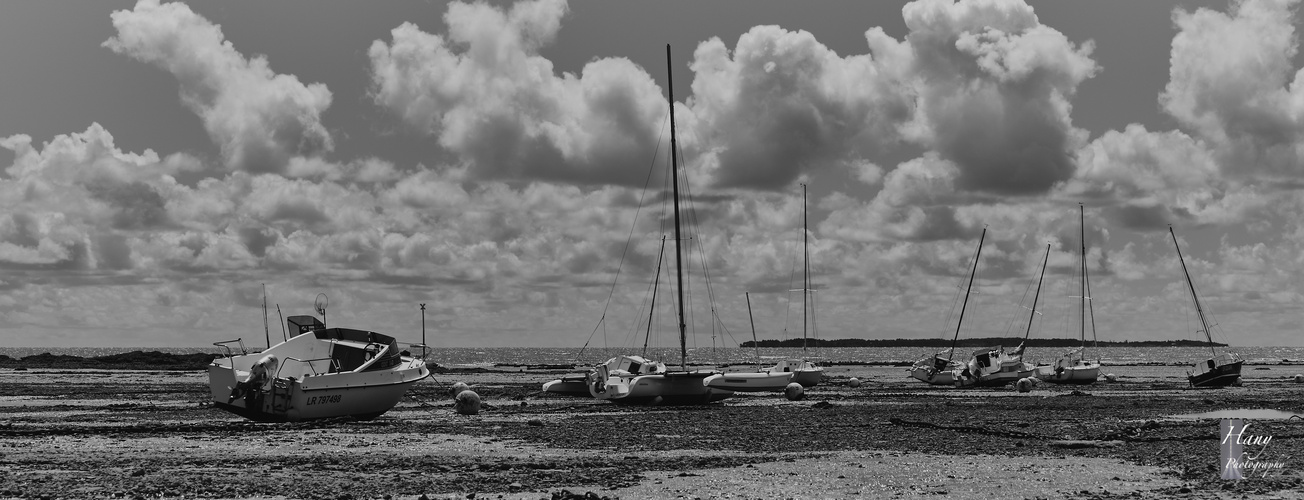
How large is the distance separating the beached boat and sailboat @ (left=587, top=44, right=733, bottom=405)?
35.6ft

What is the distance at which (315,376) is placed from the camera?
31750 mm

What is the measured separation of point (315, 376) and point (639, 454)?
42.3 feet

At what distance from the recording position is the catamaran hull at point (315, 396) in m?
31.3

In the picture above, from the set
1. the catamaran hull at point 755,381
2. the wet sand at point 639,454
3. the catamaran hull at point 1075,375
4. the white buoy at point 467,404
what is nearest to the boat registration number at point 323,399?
the wet sand at point 639,454

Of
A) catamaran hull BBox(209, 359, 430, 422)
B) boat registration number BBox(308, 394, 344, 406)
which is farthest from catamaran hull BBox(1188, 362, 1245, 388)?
boat registration number BBox(308, 394, 344, 406)

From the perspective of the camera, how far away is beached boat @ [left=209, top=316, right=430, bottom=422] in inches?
1236

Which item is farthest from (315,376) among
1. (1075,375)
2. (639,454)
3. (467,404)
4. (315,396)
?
(1075,375)

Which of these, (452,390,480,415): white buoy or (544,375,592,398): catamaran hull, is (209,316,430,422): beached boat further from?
(544,375,592,398): catamaran hull

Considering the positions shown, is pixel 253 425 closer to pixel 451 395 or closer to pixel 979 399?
pixel 451 395

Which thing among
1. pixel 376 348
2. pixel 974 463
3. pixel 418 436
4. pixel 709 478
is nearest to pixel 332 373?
pixel 376 348

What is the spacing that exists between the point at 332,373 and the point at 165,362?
324 feet

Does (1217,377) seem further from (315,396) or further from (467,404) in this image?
(315,396)

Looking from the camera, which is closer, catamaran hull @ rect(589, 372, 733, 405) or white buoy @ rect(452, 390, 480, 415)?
white buoy @ rect(452, 390, 480, 415)

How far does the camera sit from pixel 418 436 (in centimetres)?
2808
